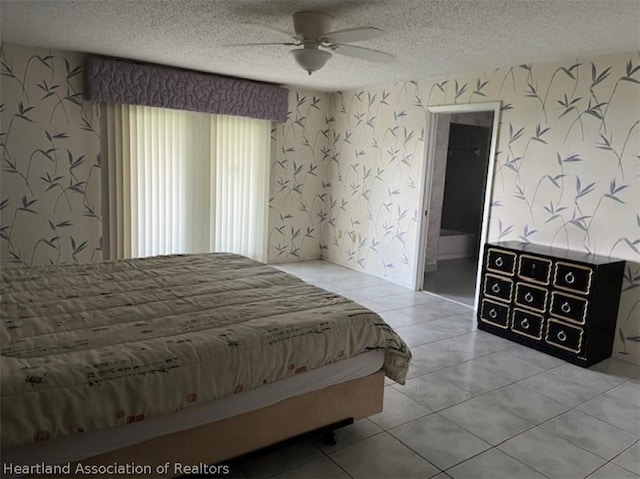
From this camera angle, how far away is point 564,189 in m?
3.98

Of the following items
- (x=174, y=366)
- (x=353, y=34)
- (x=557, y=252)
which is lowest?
(x=174, y=366)

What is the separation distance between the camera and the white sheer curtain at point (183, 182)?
4918mm

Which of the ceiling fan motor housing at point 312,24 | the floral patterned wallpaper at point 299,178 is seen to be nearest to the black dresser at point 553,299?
the ceiling fan motor housing at point 312,24

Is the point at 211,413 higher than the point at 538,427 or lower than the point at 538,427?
higher

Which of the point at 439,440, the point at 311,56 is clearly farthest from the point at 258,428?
the point at 311,56

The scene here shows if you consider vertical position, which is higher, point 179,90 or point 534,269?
point 179,90

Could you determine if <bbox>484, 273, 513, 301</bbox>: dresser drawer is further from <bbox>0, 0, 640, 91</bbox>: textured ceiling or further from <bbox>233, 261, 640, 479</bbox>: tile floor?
<bbox>0, 0, 640, 91</bbox>: textured ceiling

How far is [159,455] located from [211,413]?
0.24 m

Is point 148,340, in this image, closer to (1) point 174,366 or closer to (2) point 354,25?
(1) point 174,366

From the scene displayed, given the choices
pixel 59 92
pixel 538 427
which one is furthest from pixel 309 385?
pixel 59 92

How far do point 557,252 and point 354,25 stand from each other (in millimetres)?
2389

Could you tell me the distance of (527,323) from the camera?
3.85 m

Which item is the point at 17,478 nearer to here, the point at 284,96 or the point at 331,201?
the point at 284,96

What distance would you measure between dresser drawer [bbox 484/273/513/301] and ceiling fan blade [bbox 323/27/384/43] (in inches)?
90.0
